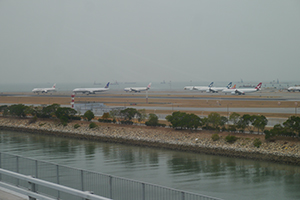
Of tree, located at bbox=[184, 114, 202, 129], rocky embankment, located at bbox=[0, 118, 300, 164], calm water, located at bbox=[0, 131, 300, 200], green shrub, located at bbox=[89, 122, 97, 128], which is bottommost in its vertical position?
calm water, located at bbox=[0, 131, 300, 200]

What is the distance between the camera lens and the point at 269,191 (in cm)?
2447

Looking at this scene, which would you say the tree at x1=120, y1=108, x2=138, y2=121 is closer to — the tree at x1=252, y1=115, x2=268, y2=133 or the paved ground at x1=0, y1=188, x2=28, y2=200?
the tree at x1=252, y1=115, x2=268, y2=133

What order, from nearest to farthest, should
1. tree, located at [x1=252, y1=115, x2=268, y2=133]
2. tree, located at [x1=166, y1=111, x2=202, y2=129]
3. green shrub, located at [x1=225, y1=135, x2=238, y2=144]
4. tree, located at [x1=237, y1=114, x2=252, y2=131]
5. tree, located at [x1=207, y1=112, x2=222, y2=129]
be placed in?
green shrub, located at [x1=225, y1=135, x2=238, y2=144] < tree, located at [x1=252, y1=115, x2=268, y2=133] < tree, located at [x1=237, y1=114, x2=252, y2=131] < tree, located at [x1=207, y1=112, x2=222, y2=129] < tree, located at [x1=166, y1=111, x2=202, y2=129]

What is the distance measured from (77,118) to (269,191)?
139 feet

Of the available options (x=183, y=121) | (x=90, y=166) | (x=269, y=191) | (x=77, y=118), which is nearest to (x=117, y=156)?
(x=90, y=166)

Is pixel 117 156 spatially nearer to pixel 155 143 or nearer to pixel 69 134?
pixel 155 143

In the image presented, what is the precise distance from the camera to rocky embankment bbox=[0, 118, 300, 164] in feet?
114

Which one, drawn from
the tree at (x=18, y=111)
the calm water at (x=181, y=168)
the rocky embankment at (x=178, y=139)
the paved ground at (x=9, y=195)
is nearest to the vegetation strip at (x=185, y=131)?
the rocky embankment at (x=178, y=139)

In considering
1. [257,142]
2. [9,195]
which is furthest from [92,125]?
[9,195]

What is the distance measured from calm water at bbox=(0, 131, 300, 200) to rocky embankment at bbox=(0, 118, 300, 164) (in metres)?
1.26

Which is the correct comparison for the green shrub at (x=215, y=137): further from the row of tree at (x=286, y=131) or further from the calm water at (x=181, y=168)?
the row of tree at (x=286, y=131)

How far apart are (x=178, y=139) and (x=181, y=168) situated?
36.4 ft

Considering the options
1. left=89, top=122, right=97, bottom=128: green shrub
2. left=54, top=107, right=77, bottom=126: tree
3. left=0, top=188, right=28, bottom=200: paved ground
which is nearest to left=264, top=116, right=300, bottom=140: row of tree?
left=89, top=122, right=97, bottom=128: green shrub

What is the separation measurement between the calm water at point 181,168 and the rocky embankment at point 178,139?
1.26m
